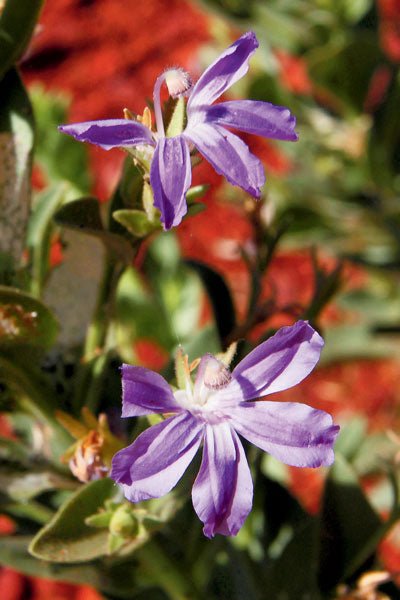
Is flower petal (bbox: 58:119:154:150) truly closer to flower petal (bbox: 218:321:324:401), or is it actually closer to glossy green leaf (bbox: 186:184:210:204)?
glossy green leaf (bbox: 186:184:210:204)

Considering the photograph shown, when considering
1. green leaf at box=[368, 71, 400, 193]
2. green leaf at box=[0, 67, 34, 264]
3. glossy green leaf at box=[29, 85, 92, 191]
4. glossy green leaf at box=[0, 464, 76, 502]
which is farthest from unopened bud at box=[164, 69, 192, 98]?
green leaf at box=[368, 71, 400, 193]

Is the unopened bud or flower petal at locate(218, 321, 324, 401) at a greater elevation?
the unopened bud

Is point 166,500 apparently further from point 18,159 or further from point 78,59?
point 78,59

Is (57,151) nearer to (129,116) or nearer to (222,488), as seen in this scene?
(129,116)

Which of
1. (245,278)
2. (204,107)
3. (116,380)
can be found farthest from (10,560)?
(245,278)

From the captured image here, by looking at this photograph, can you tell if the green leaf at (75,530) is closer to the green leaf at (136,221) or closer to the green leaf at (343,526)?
the green leaf at (136,221)

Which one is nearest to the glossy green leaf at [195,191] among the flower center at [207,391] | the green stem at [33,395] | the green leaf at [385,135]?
the flower center at [207,391]
